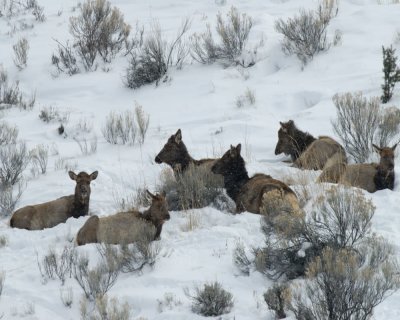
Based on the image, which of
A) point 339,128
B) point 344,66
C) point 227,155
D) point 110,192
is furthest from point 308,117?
Answer: point 110,192

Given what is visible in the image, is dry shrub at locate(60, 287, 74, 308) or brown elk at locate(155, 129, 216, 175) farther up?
brown elk at locate(155, 129, 216, 175)

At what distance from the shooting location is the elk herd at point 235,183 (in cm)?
1054

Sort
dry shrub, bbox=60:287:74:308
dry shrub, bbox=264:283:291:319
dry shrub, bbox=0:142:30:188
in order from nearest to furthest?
dry shrub, bbox=264:283:291:319 → dry shrub, bbox=60:287:74:308 → dry shrub, bbox=0:142:30:188

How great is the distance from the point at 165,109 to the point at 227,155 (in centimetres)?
630

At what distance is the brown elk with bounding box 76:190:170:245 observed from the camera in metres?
10.4

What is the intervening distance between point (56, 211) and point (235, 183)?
315 centimetres

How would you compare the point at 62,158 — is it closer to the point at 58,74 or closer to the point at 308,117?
the point at 308,117

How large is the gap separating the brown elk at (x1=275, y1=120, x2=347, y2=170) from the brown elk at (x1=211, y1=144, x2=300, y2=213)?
1.68 metres

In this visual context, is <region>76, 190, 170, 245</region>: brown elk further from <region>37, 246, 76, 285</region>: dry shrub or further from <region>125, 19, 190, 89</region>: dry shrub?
<region>125, 19, 190, 89</region>: dry shrub

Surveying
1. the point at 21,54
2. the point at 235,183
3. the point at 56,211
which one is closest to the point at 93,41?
the point at 21,54

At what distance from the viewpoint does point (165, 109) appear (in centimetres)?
1850

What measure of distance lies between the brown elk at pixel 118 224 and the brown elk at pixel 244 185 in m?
1.49

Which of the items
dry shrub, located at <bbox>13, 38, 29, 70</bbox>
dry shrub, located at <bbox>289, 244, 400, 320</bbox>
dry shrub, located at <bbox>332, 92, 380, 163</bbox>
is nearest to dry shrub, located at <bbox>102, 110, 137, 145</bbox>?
dry shrub, located at <bbox>332, 92, 380, 163</bbox>

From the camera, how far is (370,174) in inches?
469
